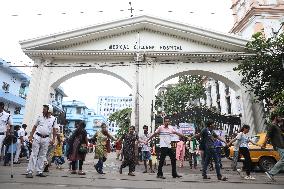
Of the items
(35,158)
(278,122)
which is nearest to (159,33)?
(278,122)

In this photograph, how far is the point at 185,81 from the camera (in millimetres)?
33500

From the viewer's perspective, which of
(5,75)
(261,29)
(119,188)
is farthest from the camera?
(5,75)

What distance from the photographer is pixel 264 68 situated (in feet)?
54.5

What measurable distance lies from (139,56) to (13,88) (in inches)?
869

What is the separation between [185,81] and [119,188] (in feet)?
92.6

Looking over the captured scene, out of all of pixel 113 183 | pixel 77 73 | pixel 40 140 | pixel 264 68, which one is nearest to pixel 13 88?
pixel 77 73

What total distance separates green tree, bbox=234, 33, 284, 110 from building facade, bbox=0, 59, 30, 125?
23.2 metres

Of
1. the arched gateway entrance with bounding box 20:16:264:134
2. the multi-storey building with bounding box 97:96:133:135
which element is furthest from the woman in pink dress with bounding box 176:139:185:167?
the multi-storey building with bounding box 97:96:133:135

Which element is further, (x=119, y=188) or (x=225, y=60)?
(x=225, y=60)

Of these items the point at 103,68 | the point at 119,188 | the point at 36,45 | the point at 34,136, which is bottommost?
the point at 119,188

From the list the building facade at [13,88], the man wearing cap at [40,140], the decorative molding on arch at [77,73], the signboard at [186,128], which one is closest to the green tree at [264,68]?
the signboard at [186,128]

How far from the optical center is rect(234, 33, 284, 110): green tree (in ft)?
53.3

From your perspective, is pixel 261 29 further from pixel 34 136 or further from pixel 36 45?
pixel 34 136

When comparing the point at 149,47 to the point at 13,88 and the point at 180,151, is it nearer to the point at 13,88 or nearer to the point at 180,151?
the point at 180,151
